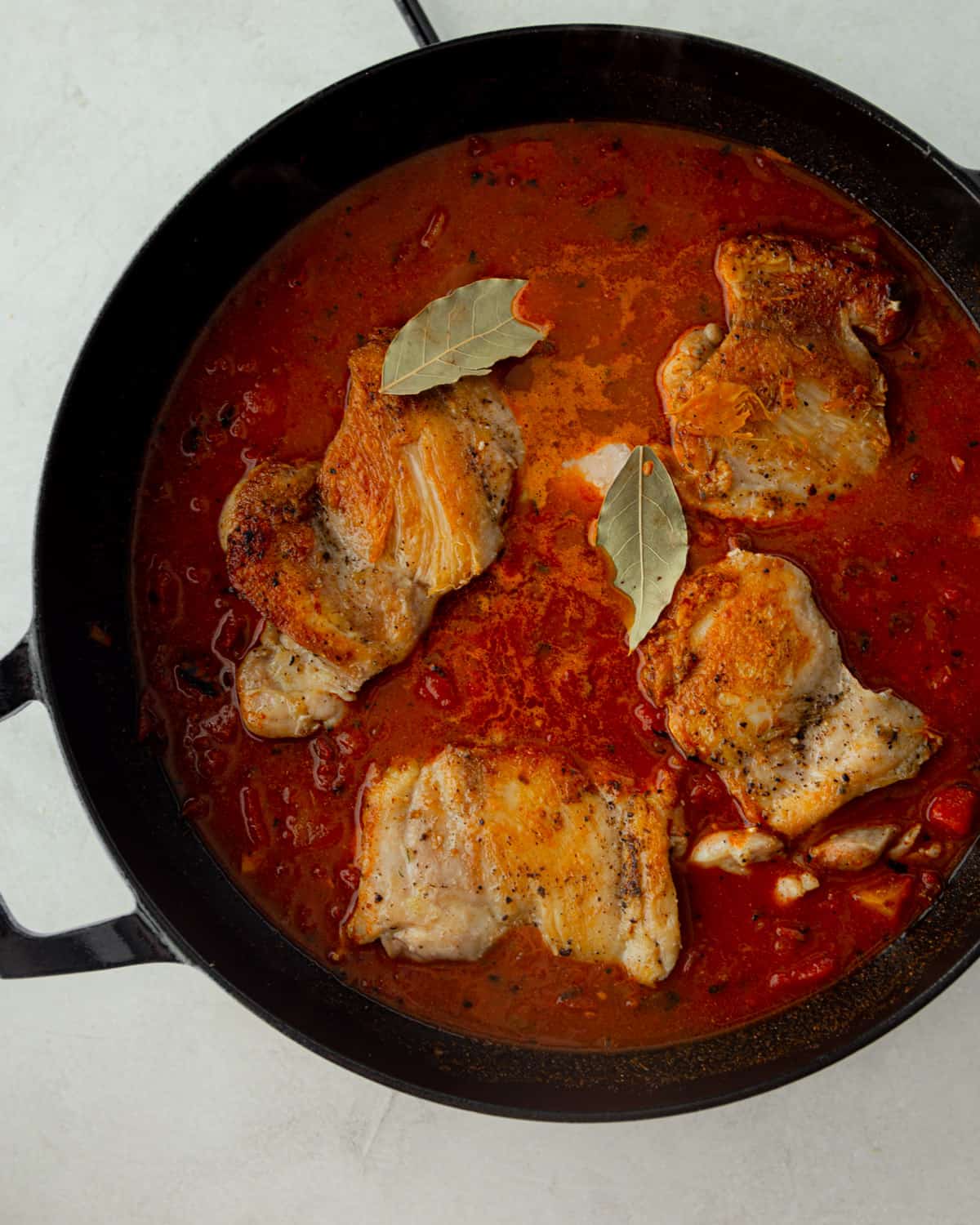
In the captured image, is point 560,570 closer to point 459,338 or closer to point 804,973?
point 459,338

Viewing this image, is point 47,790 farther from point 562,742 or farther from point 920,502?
point 920,502

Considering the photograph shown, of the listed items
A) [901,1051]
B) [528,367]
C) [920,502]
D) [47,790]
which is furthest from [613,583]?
[47,790]

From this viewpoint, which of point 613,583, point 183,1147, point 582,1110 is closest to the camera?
point 582,1110

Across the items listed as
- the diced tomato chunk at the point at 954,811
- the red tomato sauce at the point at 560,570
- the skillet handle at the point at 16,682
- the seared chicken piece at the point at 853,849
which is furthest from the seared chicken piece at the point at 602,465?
the skillet handle at the point at 16,682

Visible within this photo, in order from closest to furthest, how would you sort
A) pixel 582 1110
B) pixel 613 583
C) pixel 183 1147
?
1. pixel 582 1110
2. pixel 613 583
3. pixel 183 1147

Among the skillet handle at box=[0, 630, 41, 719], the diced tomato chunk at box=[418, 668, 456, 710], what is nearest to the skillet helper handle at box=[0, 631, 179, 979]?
the skillet handle at box=[0, 630, 41, 719]

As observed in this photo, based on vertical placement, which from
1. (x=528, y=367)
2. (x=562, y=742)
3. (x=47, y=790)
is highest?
(x=528, y=367)
